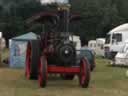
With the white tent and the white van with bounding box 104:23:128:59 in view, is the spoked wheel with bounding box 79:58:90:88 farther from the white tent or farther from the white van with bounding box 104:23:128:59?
the white van with bounding box 104:23:128:59

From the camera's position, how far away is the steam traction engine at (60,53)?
47.7 ft

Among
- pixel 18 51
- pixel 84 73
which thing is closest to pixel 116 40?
pixel 18 51

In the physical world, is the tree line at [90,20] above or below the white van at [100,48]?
above

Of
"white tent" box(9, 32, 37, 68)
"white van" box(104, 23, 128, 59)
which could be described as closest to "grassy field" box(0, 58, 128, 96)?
"white tent" box(9, 32, 37, 68)

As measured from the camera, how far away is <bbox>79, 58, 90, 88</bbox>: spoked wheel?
14578 millimetres

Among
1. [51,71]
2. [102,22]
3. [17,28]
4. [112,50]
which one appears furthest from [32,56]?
[102,22]

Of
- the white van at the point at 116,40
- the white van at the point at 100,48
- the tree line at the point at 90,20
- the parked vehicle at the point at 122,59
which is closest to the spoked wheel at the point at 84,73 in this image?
→ the parked vehicle at the point at 122,59

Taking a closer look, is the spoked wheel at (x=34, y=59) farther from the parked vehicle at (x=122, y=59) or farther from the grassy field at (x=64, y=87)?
the parked vehicle at (x=122, y=59)

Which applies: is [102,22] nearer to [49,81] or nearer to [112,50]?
[112,50]

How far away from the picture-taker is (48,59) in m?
15.2

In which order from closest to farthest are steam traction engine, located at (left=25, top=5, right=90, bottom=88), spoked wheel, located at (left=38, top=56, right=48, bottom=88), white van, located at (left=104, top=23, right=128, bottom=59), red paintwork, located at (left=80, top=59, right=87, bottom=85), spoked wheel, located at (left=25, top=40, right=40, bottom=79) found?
spoked wheel, located at (left=38, top=56, right=48, bottom=88) < steam traction engine, located at (left=25, top=5, right=90, bottom=88) < red paintwork, located at (left=80, top=59, right=87, bottom=85) < spoked wheel, located at (left=25, top=40, right=40, bottom=79) < white van, located at (left=104, top=23, right=128, bottom=59)

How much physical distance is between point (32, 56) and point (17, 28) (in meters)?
43.3

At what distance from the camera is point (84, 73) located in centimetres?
1469

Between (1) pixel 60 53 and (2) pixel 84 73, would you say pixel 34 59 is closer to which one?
(1) pixel 60 53
